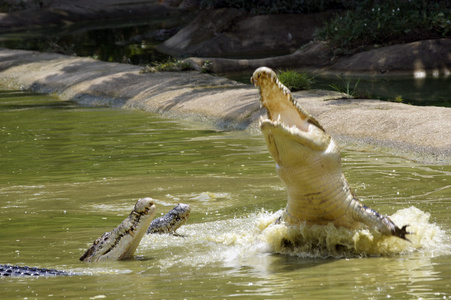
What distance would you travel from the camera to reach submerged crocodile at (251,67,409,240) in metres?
4.67

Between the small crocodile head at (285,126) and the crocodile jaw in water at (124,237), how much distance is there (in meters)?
1.22

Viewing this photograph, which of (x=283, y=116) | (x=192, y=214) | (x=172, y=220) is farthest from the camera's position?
(x=192, y=214)

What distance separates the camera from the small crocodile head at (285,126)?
461 cm

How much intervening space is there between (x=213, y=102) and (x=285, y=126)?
8.94m

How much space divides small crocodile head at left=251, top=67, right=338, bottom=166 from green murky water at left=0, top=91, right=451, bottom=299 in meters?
0.77

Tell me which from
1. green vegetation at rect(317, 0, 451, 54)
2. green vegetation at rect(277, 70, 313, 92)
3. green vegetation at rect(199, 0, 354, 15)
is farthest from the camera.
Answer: green vegetation at rect(199, 0, 354, 15)

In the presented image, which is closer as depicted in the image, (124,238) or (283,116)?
(283,116)

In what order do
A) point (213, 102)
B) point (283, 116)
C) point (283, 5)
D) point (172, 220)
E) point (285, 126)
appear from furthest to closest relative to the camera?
point (283, 5) → point (213, 102) → point (172, 220) → point (283, 116) → point (285, 126)

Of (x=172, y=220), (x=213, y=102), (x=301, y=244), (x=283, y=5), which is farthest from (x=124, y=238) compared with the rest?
(x=283, y=5)

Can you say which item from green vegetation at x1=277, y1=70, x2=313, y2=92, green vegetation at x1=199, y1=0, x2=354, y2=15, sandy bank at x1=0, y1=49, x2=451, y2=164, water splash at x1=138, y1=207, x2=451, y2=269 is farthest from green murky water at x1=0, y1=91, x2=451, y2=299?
green vegetation at x1=199, y1=0, x2=354, y2=15

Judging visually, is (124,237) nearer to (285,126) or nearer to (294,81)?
(285,126)

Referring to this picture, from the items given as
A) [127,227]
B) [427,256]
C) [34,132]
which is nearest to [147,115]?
[34,132]

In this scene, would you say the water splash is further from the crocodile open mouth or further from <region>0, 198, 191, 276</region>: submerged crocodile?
the crocodile open mouth

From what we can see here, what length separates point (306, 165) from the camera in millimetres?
4871
